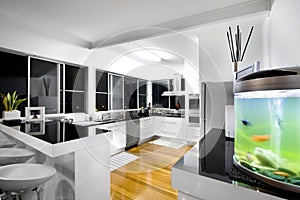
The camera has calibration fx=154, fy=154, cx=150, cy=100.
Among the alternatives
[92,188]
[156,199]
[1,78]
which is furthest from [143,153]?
[1,78]

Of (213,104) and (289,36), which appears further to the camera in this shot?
(213,104)

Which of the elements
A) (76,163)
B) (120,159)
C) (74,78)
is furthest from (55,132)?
(74,78)

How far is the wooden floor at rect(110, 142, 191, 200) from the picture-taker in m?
1.89

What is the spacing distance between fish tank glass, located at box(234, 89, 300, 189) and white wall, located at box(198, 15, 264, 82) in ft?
4.78

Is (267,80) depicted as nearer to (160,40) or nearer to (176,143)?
(160,40)

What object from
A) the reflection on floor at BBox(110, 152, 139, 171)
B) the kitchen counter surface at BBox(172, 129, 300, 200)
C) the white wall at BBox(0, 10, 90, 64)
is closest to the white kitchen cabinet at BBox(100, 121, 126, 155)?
the reflection on floor at BBox(110, 152, 139, 171)

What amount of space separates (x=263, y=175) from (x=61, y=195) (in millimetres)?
1634

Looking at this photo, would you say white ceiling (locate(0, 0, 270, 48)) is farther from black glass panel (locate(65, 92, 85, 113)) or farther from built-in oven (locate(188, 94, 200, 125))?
built-in oven (locate(188, 94, 200, 125))

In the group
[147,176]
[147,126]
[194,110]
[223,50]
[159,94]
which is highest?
[223,50]

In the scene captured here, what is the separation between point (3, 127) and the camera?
1758 mm

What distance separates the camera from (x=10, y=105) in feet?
7.00

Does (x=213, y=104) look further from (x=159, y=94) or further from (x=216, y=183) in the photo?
(x=216, y=183)

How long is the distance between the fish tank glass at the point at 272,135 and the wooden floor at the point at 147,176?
5.52ft

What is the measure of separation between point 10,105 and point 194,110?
2920 mm
